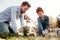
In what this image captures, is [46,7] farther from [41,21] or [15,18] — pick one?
[15,18]

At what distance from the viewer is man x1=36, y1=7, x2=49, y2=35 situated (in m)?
2.11

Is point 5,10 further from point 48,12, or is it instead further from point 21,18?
point 48,12

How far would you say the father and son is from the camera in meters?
2.12

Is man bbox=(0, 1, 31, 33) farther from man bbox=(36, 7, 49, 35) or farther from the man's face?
man bbox=(36, 7, 49, 35)

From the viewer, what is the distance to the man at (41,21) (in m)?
2.11

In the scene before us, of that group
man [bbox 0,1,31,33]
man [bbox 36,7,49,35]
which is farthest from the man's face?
man [bbox 36,7,49,35]

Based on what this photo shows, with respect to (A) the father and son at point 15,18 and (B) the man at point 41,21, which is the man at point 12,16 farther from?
(B) the man at point 41,21

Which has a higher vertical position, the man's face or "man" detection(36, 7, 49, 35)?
the man's face

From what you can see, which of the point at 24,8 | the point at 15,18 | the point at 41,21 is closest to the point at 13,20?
the point at 15,18

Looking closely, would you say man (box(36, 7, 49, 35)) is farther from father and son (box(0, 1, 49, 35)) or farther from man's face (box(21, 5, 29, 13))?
man's face (box(21, 5, 29, 13))

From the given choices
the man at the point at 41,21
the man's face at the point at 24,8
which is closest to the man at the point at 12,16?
the man's face at the point at 24,8

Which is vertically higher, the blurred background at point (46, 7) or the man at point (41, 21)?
A: the blurred background at point (46, 7)

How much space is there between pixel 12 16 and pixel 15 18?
4 centimetres

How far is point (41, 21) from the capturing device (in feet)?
7.00
